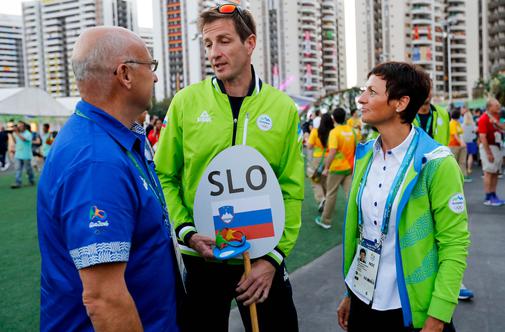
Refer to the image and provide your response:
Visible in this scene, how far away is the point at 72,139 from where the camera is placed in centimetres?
148

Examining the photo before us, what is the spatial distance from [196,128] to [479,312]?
3.13m

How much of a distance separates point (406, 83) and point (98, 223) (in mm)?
1460

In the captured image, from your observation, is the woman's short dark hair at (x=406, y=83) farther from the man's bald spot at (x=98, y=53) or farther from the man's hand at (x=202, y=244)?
the man's bald spot at (x=98, y=53)

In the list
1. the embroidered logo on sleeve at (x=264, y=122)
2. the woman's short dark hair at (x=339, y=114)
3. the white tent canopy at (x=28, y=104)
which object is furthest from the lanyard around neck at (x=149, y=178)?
the white tent canopy at (x=28, y=104)

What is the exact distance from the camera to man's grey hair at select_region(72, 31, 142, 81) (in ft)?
5.18

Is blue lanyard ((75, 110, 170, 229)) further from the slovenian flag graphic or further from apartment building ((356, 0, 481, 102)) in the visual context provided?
apartment building ((356, 0, 481, 102))

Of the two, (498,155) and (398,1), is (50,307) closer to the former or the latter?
(498,155)

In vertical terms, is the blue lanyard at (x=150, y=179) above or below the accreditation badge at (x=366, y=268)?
above

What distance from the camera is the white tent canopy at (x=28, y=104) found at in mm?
25664

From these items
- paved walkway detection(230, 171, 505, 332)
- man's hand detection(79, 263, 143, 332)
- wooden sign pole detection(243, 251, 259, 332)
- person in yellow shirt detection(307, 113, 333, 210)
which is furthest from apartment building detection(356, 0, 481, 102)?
man's hand detection(79, 263, 143, 332)

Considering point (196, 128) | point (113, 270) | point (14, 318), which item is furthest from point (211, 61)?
point (14, 318)

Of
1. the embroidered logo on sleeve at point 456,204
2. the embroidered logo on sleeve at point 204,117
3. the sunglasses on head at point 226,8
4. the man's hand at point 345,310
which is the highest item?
the sunglasses on head at point 226,8

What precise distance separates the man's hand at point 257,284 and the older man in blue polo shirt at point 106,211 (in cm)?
47

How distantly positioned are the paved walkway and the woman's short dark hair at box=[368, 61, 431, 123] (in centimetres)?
226
